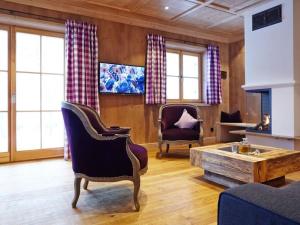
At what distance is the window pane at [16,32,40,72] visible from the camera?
152 inches

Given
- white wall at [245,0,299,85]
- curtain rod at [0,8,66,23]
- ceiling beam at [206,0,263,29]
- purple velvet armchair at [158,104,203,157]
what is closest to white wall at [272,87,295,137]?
white wall at [245,0,299,85]

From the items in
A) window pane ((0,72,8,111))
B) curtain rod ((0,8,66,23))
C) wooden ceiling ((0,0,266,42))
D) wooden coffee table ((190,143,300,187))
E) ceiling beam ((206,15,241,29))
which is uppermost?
ceiling beam ((206,15,241,29))

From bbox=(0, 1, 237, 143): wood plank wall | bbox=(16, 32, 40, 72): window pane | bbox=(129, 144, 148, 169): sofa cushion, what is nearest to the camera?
bbox=(129, 144, 148, 169): sofa cushion

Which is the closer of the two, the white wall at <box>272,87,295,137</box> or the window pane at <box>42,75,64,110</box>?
the white wall at <box>272,87,295,137</box>

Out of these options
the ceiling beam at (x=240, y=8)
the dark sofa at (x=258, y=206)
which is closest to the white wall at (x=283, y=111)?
the ceiling beam at (x=240, y=8)

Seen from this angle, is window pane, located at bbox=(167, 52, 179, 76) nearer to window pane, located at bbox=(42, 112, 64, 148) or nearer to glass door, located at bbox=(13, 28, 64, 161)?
glass door, located at bbox=(13, 28, 64, 161)

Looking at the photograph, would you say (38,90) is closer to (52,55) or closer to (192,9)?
(52,55)

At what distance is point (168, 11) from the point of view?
4.38m

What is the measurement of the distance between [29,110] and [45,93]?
0.39m

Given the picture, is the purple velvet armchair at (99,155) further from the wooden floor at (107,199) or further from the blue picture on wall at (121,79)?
the blue picture on wall at (121,79)

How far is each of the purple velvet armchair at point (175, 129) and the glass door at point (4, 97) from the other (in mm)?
2507

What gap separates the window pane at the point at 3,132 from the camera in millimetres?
3727

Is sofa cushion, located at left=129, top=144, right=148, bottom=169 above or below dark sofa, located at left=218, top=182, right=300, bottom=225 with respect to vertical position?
below

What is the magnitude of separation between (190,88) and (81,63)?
9.09 feet
